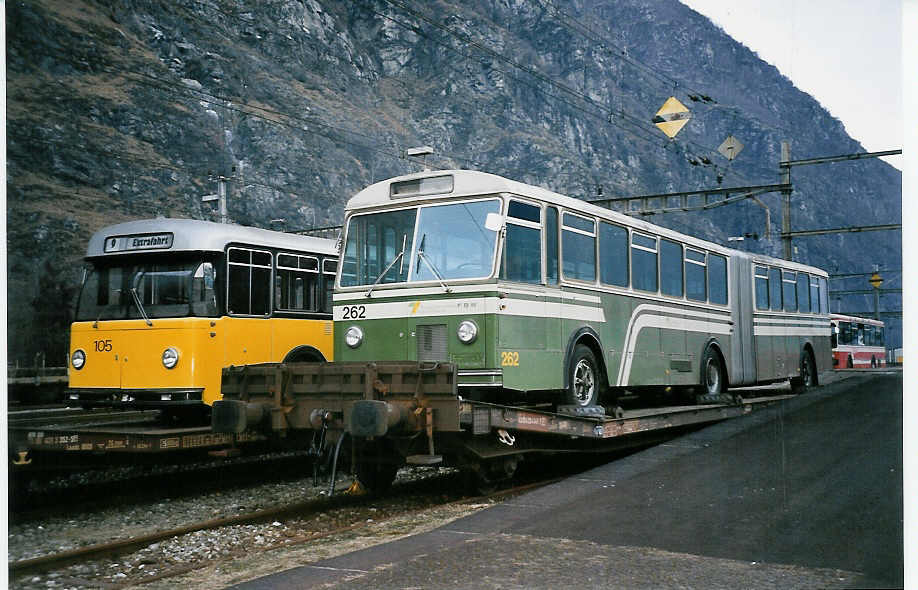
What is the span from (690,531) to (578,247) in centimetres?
441

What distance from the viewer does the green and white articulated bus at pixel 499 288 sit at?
9.09 m

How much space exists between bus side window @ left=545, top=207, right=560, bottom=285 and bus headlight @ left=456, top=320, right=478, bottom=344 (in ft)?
3.98

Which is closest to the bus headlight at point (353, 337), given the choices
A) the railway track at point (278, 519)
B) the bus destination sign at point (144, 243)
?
the railway track at point (278, 519)

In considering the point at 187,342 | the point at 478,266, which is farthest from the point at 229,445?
the point at 478,266

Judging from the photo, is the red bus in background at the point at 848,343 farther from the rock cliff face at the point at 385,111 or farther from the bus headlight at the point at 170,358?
the bus headlight at the point at 170,358

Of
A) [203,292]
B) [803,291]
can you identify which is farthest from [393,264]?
[803,291]

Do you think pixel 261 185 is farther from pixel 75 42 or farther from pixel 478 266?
pixel 478 266

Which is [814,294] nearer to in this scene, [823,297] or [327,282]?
[823,297]

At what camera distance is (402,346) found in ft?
30.9

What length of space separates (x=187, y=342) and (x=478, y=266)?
Answer: 4.09 m

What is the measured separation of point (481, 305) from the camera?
8.98 m

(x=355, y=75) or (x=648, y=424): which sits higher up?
(x=355, y=75)

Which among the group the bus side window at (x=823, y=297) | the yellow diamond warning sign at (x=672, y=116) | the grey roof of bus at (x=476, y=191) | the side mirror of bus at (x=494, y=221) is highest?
the yellow diamond warning sign at (x=672, y=116)

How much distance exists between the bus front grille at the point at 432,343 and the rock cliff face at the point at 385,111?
369 cm
